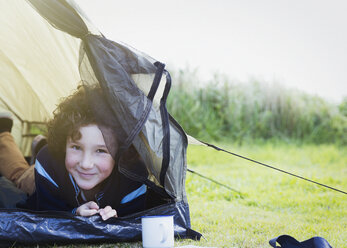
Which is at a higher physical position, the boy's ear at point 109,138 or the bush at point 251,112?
the boy's ear at point 109,138

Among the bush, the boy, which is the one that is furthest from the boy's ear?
the bush

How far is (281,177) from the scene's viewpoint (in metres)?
4.47

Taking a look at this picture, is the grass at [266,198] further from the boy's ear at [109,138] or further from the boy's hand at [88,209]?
the boy's ear at [109,138]

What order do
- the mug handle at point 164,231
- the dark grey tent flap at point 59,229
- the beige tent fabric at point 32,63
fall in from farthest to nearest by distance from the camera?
the beige tent fabric at point 32,63 → the dark grey tent flap at point 59,229 → the mug handle at point 164,231

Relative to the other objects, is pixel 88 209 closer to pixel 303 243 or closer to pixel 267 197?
pixel 303 243

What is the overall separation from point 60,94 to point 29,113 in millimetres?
818

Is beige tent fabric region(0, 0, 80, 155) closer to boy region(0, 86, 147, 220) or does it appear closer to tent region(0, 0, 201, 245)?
boy region(0, 86, 147, 220)

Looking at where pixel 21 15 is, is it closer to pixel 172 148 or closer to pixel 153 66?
pixel 153 66

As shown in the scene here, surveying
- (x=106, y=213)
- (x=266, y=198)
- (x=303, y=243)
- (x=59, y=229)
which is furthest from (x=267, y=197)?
(x=59, y=229)

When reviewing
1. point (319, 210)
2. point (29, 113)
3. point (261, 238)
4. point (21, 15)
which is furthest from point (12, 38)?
point (319, 210)

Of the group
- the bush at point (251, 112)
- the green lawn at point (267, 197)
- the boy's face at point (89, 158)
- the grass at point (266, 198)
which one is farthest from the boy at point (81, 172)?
the bush at point (251, 112)

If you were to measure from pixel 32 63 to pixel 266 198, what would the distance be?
2.11m

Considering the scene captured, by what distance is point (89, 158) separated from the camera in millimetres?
1779

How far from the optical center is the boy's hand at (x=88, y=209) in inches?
67.3
